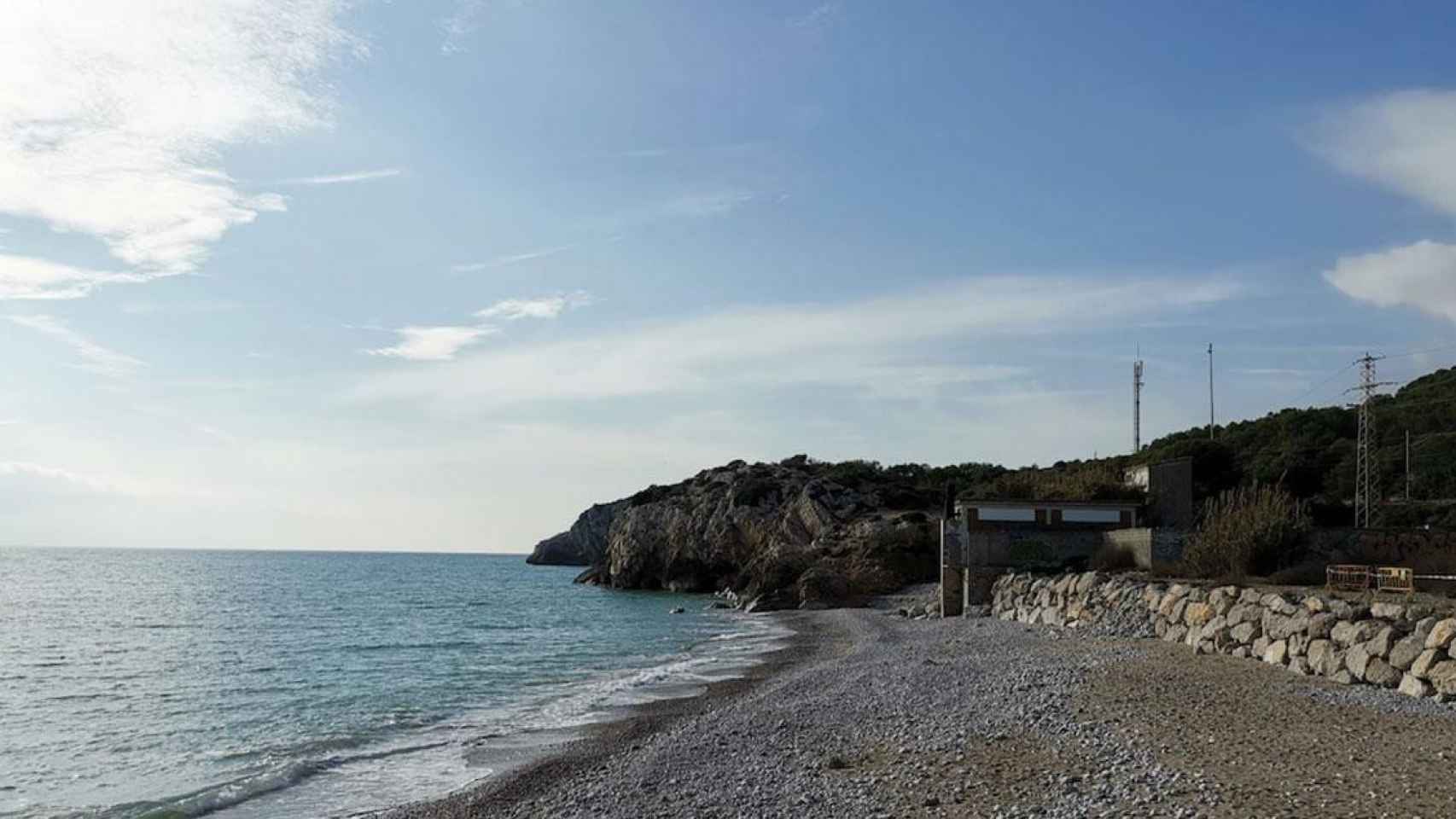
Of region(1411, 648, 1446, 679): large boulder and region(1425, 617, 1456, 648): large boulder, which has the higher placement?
region(1425, 617, 1456, 648): large boulder

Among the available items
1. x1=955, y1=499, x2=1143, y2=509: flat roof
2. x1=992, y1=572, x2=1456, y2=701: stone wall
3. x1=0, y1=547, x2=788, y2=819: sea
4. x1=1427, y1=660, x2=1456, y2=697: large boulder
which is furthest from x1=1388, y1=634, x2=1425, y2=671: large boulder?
x1=955, y1=499, x2=1143, y2=509: flat roof

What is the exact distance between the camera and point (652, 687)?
29031 mm

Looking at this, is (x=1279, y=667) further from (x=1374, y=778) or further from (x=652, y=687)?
(x=652, y=687)

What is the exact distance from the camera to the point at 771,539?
81500 millimetres

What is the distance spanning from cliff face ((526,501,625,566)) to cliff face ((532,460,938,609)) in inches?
857

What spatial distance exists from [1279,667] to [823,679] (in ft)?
32.9

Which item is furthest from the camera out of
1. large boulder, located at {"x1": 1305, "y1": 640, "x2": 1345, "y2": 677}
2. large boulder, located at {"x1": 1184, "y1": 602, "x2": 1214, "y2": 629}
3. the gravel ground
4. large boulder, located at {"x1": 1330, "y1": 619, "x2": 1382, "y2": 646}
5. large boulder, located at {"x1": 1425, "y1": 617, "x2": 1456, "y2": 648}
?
large boulder, located at {"x1": 1184, "y1": 602, "x2": 1214, "y2": 629}

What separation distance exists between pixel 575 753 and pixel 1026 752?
8.41 m

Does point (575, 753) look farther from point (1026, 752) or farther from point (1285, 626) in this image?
point (1285, 626)

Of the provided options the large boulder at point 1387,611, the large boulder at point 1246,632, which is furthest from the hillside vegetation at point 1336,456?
the large boulder at point 1387,611

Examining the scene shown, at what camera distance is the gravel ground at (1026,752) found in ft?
37.3

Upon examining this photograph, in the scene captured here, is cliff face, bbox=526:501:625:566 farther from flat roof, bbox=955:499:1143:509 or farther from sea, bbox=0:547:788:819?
flat roof, bbox=955:499:1143:509

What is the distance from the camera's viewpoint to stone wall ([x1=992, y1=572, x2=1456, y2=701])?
1667 cm

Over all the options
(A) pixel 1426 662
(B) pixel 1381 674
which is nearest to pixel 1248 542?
(B) pixel 1381 674
